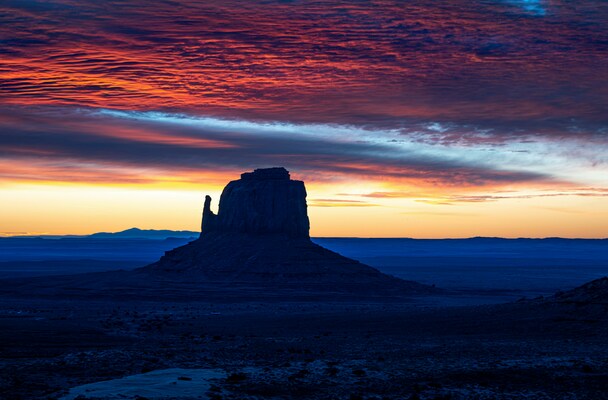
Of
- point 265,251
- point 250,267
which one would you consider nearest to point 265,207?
point 265,251

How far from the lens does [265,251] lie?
5394 inches

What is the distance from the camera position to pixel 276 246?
452 feet

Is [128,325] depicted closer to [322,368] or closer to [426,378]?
[322,368]

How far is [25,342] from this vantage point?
169ft

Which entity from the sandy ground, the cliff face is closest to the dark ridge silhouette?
the cliff face

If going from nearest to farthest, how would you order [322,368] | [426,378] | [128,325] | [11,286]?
[426,378] → [322,368] → [128,325] → [11,286]

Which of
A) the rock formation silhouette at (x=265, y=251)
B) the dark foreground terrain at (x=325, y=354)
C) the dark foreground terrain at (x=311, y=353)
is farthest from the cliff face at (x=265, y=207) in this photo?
the dark foreground terrain at (x=325, y=354)

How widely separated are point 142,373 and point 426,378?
13794 mm

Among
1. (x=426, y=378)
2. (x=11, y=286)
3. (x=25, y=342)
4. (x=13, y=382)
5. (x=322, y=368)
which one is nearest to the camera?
(x=13, y=382)

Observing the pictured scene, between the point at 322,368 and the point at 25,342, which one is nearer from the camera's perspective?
the point at 322,368

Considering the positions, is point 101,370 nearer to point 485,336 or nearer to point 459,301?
point 485,336

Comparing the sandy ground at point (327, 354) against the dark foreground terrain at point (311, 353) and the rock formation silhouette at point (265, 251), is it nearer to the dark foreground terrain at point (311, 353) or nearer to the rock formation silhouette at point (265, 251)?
the dark foreground terrain at point (311, 353)

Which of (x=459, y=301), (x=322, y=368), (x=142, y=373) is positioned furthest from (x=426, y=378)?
(x=459, y=301)

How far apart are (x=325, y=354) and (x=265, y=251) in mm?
89656
